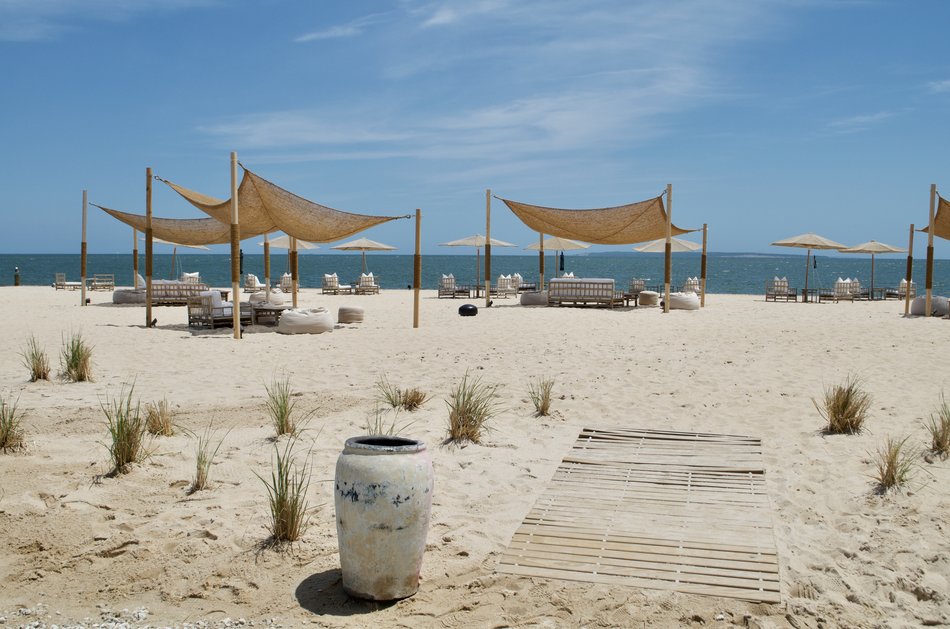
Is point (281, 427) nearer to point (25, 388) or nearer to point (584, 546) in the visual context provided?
point (584, 546)

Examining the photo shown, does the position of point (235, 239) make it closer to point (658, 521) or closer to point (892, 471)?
point (658, 521)

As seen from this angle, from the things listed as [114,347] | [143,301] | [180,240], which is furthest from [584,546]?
[143,301]

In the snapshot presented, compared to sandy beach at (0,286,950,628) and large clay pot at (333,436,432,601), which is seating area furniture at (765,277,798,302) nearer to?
sandy beach at (0,286,950,628)

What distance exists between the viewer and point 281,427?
5344 mm

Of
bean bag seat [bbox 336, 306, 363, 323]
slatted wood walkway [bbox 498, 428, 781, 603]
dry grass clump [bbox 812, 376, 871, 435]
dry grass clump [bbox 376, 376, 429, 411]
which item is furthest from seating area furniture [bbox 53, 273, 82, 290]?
dry grass clump [bbox 812, 376, 871, 435]

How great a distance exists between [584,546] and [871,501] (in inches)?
67.9

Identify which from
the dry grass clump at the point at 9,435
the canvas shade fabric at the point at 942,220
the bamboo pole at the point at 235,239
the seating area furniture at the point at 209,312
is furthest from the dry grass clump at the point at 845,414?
the canvas shade fabric at the point at 942,220

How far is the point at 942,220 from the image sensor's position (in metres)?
13.8

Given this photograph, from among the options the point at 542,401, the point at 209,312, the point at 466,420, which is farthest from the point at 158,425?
the point at 209,312

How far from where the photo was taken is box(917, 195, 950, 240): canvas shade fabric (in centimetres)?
1340

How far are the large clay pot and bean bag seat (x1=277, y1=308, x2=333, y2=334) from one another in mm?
8655

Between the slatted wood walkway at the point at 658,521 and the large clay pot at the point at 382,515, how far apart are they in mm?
526

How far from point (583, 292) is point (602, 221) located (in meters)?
1.66

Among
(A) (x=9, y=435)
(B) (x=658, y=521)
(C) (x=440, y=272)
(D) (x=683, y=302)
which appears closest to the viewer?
(B) (x=658, y=521)
